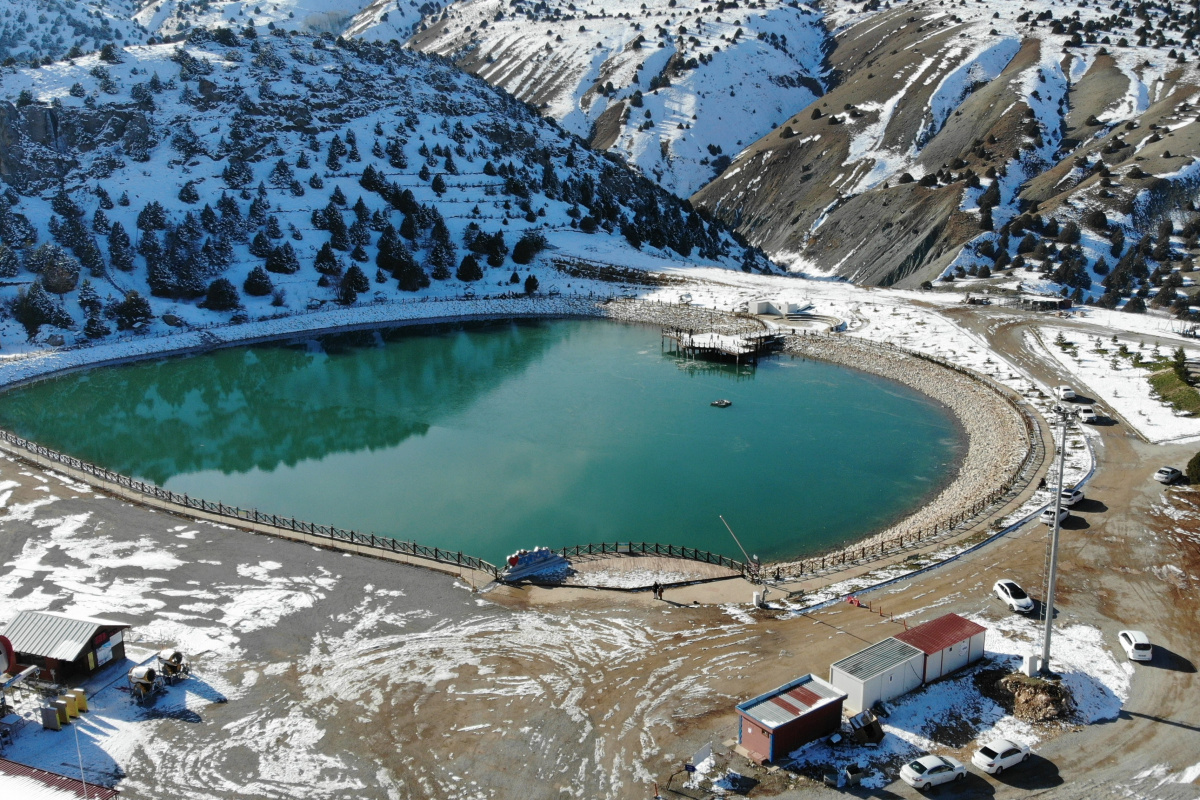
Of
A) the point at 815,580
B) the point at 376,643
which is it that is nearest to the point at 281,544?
the point at 376,643

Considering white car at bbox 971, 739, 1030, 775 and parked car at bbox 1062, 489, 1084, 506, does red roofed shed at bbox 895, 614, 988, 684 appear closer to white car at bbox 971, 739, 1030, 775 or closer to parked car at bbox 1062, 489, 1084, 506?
white car at bbox 971, 739, 1030, 775

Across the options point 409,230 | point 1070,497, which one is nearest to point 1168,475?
point 1070,497

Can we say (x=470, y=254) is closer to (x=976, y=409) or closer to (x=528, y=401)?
(x=528, y=401)

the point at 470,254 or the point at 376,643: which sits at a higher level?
the point at 470,254

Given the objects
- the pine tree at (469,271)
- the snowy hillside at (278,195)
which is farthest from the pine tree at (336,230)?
the pine tree at (469,271)

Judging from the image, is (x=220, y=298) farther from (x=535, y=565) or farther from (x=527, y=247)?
(x=535, y=565)

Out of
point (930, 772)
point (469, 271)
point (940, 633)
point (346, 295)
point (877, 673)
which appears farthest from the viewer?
→ point (469, 271)

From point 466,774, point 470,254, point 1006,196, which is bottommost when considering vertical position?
point 466,774
